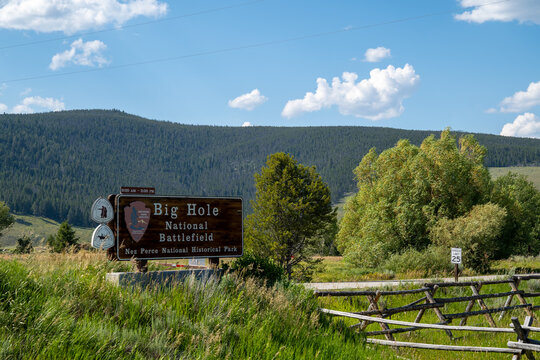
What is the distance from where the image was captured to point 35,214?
19188cm

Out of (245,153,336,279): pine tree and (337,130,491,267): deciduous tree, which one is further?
(337,130,491,267): deciduous tree

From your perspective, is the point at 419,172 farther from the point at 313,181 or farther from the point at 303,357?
the point at 303,357

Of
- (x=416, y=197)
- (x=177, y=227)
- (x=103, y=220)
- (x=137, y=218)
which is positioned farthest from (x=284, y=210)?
(x=103, y=220)

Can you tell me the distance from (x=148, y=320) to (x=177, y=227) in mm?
3700

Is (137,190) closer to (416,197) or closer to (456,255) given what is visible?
(456,255)

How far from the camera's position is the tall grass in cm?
554

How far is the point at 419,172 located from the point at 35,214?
185 metres

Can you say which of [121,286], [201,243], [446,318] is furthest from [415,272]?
[121,286]

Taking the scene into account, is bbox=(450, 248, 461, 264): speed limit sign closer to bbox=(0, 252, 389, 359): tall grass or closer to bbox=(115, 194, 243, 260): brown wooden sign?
bbox=(115, 194, 243, 260): brown wooden sign

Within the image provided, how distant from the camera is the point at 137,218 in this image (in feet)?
32.9

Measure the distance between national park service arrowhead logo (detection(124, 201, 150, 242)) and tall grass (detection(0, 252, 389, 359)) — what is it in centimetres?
108

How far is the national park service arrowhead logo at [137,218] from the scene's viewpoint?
9.92 metres

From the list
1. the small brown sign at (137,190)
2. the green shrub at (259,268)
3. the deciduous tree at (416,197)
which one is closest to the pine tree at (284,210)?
the deciduous tree at (416,197)

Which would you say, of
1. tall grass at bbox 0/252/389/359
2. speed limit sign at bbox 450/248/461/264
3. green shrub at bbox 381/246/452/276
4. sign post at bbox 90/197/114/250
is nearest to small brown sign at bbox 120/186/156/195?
sign post at bbox 90/197/114/250
